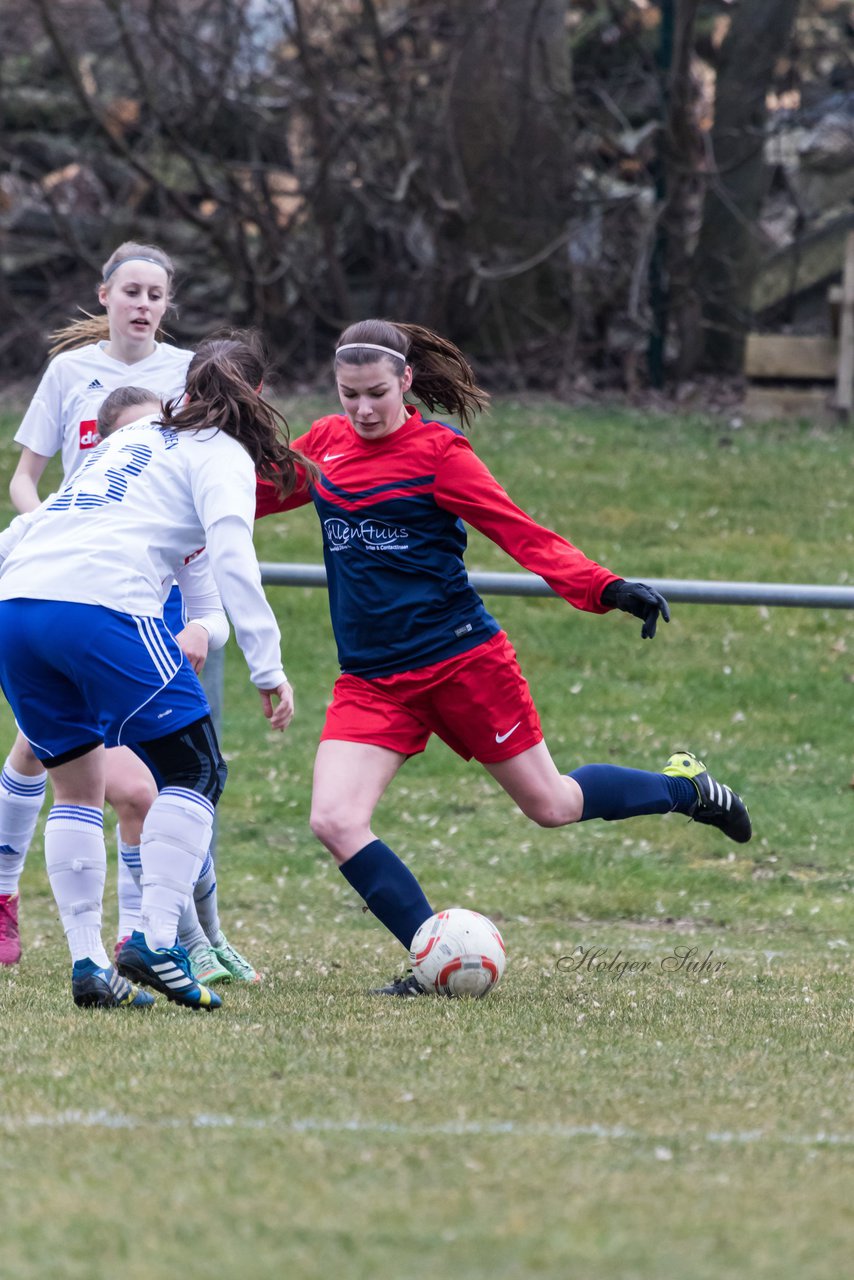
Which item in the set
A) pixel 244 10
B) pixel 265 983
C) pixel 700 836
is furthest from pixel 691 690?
pixel 244 10

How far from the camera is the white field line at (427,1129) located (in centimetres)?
322

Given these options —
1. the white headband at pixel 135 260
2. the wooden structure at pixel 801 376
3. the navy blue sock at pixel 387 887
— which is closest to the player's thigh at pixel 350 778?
the navy blue sock at pixel 387 887

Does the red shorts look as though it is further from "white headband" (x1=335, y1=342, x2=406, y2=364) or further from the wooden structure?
the wooden structure

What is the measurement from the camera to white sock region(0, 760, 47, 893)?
18.2 ft

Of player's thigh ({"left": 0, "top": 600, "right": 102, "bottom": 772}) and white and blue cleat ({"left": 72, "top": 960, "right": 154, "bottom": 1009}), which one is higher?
player's thigh ({"left": 0, "top": 600, "right": 102, "bottom": 772})

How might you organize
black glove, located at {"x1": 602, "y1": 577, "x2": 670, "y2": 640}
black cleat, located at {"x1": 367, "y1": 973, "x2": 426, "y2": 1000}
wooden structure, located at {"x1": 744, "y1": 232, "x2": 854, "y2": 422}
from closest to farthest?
black glove, located at {"x1": 602, "y1": 577, "x2": 670, "y2": 640} → black cleat, located at {"x1": 367, "y1": 973, "x2": 426, "y2": 1000} → wooden structure, located at {"x1": 744, "y1": 232, "x2": 854, "y2": 422}

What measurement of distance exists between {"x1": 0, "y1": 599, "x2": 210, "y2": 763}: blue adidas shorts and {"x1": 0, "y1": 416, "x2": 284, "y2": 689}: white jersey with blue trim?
0.18ft

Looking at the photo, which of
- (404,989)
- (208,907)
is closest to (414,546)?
(404,989)

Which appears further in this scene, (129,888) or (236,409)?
(129,888)

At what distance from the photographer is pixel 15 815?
218 inches

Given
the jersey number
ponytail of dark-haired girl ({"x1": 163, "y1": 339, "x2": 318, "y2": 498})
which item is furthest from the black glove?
the jersey number

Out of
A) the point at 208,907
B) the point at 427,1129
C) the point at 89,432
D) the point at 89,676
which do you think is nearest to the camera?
the point at 427,1129

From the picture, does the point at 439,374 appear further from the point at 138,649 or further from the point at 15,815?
the point at 15,815

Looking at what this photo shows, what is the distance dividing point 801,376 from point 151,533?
1205cm
